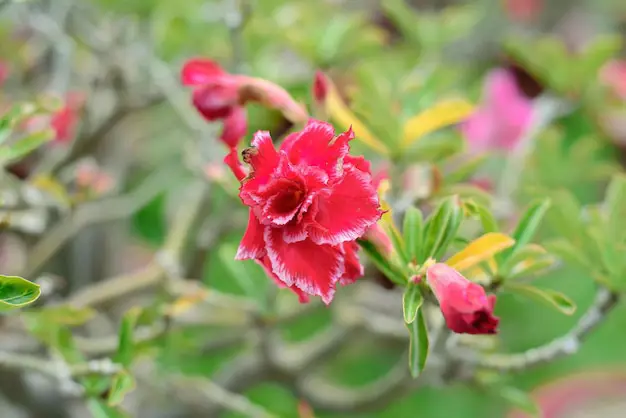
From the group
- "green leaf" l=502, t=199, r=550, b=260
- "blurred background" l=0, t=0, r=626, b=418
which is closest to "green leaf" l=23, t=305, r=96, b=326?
"blurred background" l=0, t=0, r=626, b=418

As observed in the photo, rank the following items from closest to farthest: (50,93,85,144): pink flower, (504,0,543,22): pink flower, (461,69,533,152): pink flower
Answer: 1. (50,93,85,144): pink flower
2. (461,69,533,152): pink flower
3. (504,0,543,22): pink flower

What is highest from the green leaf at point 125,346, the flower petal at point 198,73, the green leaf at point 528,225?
the flower petal at point 198,73

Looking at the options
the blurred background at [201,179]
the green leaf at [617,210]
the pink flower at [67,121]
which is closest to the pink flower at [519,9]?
the blurred background at [201,179]

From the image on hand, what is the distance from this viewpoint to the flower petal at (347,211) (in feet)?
1.28

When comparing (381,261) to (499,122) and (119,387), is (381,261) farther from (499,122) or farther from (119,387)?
(499,122)

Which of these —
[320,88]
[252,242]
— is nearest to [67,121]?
[320,88]

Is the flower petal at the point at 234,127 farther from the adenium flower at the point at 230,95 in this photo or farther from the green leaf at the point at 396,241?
the green leaf at the point at 396,241

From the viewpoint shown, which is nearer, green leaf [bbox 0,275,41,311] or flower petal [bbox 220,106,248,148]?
green leaf [bbox 0,275,41,311]

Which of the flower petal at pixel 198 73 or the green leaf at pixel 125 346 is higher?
the flower petal at pixel 198 73

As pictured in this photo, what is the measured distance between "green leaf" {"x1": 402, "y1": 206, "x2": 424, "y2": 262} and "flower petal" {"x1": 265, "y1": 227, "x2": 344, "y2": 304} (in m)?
0.08

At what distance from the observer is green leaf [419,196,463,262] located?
0.45 metres

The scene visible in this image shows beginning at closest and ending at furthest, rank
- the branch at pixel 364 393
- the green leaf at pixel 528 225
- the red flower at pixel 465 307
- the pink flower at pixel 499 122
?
the red flower at pixel 465 307 → the green leaf at pixel 528 225 → the branch at pixel 364 393 → the pink flower at pixel 499 122

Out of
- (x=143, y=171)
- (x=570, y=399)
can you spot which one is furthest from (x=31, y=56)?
(x=570, y=399)

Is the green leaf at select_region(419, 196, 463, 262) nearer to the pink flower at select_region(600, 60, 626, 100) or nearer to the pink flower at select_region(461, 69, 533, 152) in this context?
the pink flower at select_region(461, 69, 533, 152)
